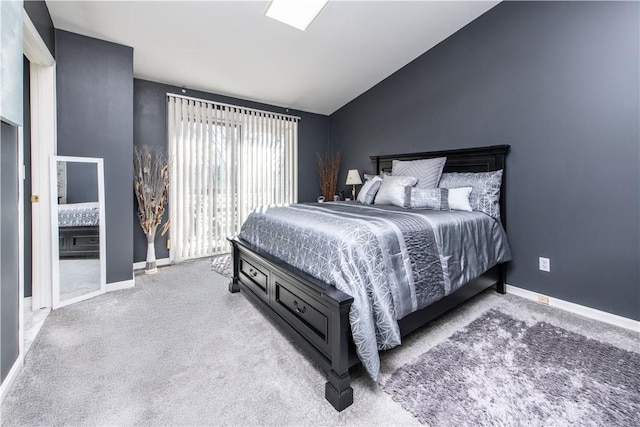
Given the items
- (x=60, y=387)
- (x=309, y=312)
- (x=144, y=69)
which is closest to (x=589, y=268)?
(x=309, y=312)

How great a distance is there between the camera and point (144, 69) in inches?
130

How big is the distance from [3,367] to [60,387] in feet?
0.90

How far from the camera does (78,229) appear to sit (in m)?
2.63

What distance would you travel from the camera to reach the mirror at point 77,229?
2480 millimetres

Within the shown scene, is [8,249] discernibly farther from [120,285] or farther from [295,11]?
[295,11]

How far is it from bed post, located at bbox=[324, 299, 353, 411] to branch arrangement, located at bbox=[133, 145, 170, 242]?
2.89 m

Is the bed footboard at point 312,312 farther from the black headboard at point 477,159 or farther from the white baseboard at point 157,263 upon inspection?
the black headboard at point 477,159

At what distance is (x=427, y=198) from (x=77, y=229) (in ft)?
11.0

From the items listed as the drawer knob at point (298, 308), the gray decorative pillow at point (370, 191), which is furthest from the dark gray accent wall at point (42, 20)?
the gray decorative pillow at point (370, 191)

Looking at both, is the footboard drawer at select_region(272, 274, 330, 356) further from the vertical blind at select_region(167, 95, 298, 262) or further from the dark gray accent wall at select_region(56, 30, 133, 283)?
the vertical blind at select_region(167, 95, 298, 262)

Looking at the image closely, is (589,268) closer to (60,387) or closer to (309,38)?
(309,38)

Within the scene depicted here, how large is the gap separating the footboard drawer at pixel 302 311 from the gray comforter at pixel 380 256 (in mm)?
151

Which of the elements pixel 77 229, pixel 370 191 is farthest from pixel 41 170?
pixel 370 191

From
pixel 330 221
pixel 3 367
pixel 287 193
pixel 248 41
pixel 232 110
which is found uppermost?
pixel 248 41
